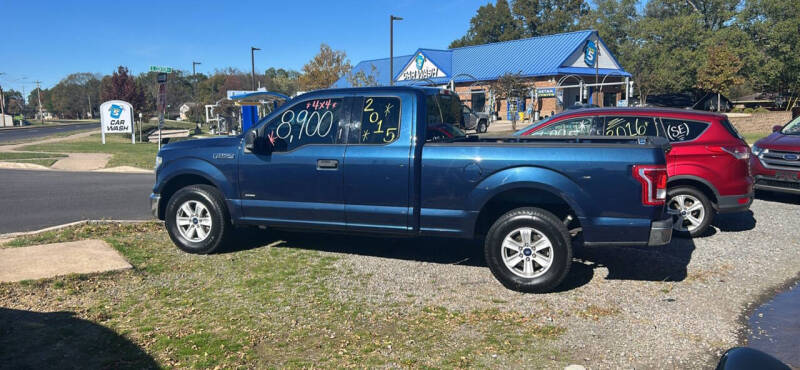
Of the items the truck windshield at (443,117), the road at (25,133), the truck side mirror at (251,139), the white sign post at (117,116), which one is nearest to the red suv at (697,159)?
the truck windshield at (443,117)

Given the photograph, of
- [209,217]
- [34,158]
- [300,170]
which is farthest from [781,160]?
[34,158]

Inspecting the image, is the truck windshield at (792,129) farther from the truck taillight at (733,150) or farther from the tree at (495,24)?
the tree at (495,24)

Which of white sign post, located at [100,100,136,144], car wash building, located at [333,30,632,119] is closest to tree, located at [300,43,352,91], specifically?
→ car wash building, located at [333,30,632,119]

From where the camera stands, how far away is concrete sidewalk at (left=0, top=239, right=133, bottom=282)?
5754mm

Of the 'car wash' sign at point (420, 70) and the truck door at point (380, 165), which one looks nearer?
the truck door at point (380, 165)

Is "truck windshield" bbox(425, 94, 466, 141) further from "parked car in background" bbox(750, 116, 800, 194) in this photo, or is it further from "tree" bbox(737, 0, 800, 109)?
"tree" bbox(737, 0, 800, 109)

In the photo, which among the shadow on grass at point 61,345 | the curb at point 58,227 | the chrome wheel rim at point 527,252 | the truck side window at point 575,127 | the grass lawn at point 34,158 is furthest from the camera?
the grass lawn at point 34,158

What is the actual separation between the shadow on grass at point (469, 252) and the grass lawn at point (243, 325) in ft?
3.16

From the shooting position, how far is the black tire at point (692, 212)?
298 inches

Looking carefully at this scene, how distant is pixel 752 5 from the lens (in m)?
48.8

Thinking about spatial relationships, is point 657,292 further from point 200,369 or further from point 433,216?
point 200,369

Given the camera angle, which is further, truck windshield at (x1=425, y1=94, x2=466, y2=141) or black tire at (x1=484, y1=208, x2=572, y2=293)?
truck windshield at (x1=425, y1=94, x2=466, y2=141)

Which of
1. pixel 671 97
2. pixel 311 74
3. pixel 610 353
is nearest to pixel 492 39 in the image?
pixel 671 97

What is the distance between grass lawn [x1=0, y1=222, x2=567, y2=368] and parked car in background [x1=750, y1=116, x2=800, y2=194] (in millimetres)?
7262
